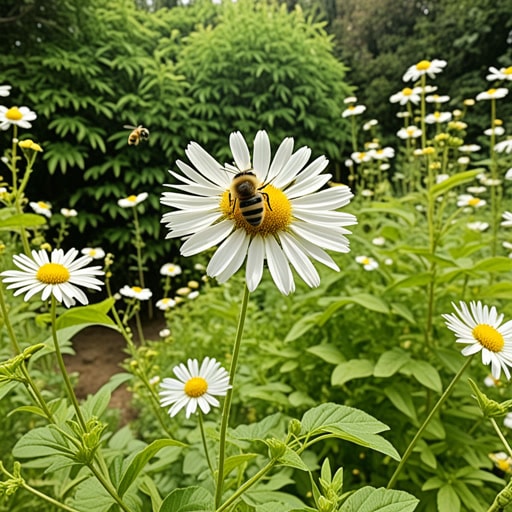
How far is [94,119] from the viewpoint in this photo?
2949mm

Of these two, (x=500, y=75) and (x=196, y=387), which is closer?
(x=196, y=387)

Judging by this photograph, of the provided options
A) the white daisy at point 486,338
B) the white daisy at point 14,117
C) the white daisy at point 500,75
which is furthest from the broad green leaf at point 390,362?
the white daisy at point 500,75

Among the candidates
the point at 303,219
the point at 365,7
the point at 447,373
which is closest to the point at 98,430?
the point at 303,219

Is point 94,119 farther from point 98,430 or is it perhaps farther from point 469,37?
point 469,37

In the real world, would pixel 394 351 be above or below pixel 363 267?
below

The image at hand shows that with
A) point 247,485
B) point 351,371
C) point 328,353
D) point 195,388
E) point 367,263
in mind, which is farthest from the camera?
point 367,263

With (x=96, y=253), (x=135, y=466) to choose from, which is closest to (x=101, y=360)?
(x=96, y=253)

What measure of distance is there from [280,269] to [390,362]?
2.03ft

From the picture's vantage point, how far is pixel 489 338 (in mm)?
575

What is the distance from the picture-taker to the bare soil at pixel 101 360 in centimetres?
219

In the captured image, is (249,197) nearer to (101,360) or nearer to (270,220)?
(270,220)

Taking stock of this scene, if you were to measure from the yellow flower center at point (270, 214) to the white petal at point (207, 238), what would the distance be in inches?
0.4

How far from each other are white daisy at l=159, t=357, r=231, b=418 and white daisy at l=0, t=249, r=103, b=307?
0.20 meters

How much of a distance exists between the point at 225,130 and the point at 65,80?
106 centimetres
